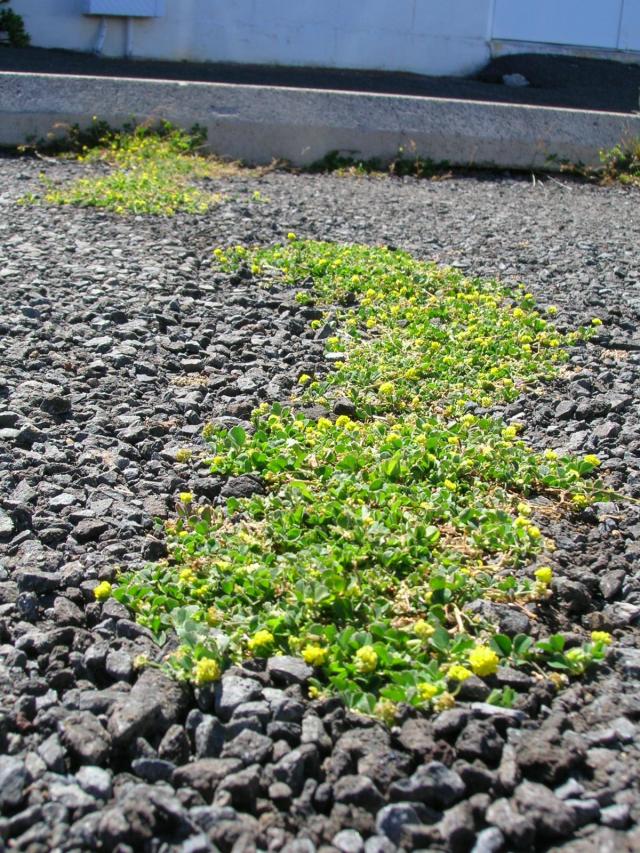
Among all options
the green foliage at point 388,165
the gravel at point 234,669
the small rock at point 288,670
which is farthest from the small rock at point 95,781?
the green foliage at point 388,165

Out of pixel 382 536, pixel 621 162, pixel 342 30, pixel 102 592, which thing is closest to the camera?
pixel 102 592

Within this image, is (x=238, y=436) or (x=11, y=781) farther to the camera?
(x=238, y=436)

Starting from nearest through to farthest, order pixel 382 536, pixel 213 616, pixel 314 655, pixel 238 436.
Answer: pixel 314 655 → pixel 213 616 → pixel 382 536 → pixel 238 436

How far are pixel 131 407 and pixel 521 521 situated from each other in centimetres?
169

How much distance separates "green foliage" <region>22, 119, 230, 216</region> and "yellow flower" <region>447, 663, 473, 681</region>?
5.14 m

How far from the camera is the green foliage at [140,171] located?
6.97 metres

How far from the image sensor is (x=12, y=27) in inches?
507

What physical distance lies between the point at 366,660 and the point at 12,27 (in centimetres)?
A: 1283

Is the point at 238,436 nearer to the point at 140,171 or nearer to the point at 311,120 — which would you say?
the point at 140,171

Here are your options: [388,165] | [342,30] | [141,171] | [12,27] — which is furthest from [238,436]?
[342,30]

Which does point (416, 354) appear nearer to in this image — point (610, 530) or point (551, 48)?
point (610, 530)

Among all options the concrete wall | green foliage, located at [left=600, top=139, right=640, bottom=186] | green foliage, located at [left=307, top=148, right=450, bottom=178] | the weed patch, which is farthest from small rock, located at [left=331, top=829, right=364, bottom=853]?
the concrete wall

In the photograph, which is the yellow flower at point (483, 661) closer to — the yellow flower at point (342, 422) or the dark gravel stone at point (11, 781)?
the dark gravel stone at point (11, 781)

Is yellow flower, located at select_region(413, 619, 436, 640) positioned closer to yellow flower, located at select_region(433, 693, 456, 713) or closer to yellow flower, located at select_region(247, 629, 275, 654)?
yellow flower, located at select_region(433, 693, 456, 713)
